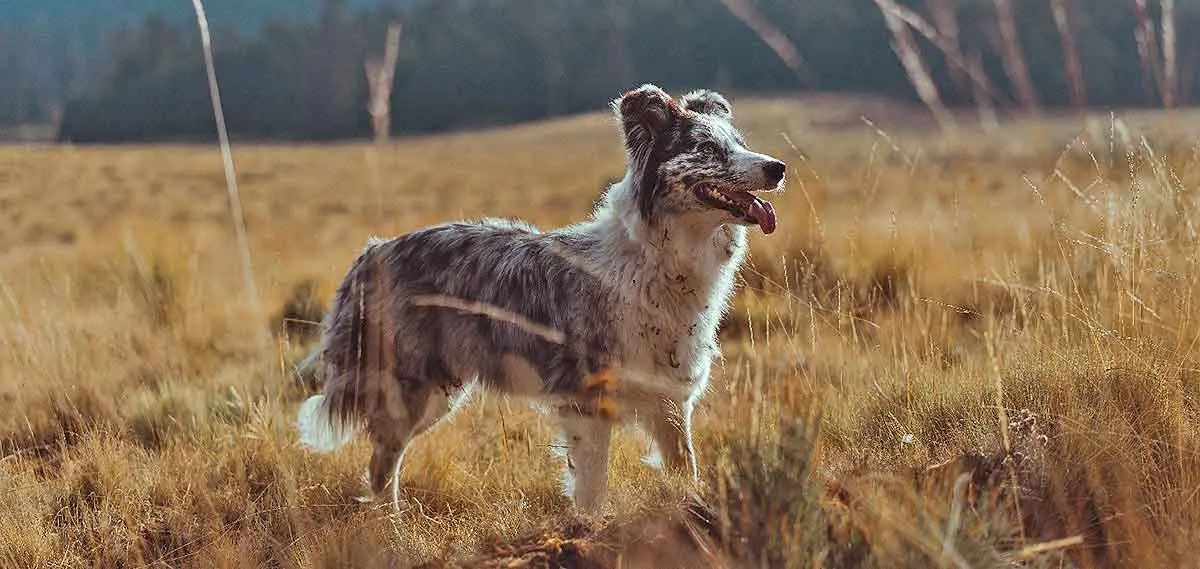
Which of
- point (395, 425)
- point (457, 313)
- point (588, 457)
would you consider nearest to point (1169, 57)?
point (588, 457)

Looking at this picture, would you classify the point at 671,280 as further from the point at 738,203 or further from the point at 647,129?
the point at 647,129

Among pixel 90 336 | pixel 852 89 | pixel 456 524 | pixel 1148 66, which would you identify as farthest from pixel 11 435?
pixel 852 89

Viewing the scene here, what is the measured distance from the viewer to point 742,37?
239 ft

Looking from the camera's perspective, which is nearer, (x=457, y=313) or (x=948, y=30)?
(x=948, y=30)

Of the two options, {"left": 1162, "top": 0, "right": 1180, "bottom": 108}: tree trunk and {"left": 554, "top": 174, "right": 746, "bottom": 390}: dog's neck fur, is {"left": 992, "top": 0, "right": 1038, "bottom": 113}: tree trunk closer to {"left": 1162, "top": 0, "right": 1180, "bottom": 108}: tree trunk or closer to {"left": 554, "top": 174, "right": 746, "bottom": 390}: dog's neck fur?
{"left": 1162, "top": 0, "right": 1180, "bottom": 108}: tree trunk

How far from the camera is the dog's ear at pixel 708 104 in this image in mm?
4234

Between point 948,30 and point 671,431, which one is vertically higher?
point 948,30

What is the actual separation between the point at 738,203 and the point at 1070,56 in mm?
1210

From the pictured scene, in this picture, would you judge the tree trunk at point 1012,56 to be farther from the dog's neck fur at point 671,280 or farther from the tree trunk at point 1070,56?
the dog's neck fur at point 671,280

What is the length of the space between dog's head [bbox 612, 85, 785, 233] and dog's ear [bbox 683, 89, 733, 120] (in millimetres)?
122

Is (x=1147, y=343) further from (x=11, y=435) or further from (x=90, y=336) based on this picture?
(x=90, y=336)

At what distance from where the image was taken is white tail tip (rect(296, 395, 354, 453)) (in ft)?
14.5

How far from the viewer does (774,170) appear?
364cm

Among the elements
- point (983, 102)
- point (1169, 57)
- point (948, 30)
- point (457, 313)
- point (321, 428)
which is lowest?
point (321, 428)
